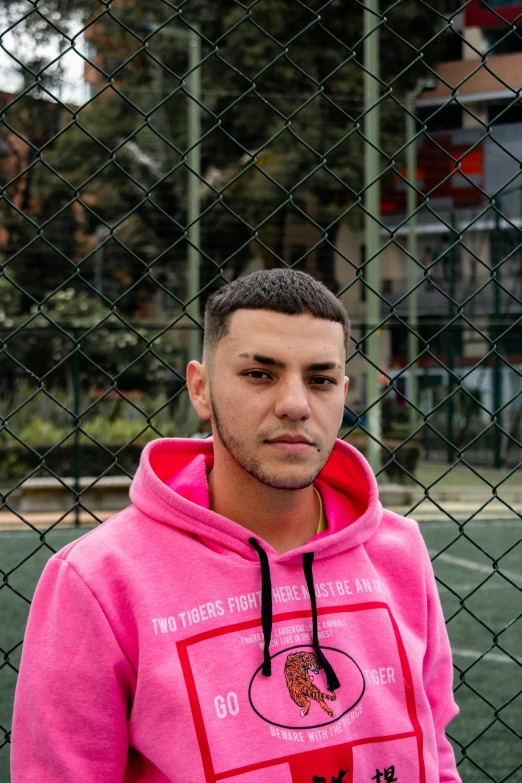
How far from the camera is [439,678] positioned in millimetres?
1667

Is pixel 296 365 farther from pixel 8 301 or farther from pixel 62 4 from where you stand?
pixel 62 4

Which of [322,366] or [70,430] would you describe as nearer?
[322,366]

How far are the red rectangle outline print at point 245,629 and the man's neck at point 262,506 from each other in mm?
147

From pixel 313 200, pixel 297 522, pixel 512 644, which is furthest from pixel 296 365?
pixel 313 200

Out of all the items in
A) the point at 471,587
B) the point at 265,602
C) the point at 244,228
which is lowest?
the point at 244,228

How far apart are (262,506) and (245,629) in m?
0.21

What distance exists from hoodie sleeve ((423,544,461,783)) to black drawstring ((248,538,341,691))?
0.84 feet

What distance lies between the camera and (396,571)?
1660 mm

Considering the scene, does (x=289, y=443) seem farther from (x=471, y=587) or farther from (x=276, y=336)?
(x=471, y=587)

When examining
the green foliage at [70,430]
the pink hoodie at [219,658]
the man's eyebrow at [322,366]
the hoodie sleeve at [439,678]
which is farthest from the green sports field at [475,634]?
the green foliage at [70,430]

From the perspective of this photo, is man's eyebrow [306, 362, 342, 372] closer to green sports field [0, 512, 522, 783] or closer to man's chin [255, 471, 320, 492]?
man's chin [255, 471, 320, 492]

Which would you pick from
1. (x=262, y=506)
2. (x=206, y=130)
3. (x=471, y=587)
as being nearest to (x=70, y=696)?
(x=262, y=506)

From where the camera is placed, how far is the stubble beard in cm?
149

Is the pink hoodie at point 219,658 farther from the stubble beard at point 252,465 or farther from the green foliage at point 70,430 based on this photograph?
the green foliage at point 70,430
